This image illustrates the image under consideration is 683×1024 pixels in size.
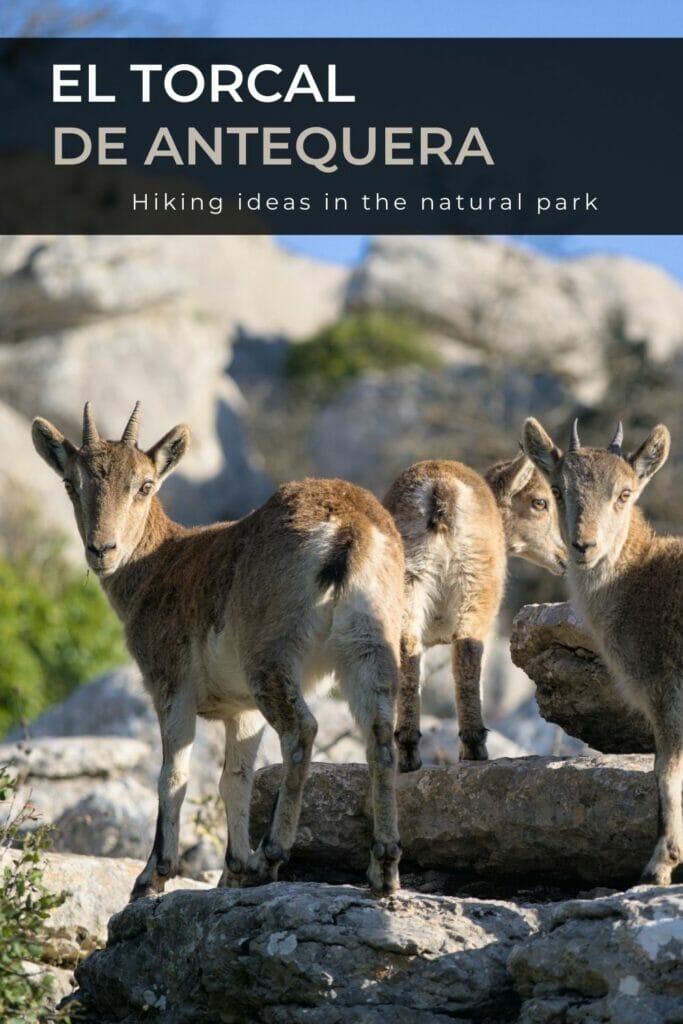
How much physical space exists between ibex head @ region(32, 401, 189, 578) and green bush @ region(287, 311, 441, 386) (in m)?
38.6

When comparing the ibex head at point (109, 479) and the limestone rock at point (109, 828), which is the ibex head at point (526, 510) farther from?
the limestone rock at point (109, 828)

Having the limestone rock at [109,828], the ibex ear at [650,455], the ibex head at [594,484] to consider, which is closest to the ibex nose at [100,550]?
the ibex head at [594,484]

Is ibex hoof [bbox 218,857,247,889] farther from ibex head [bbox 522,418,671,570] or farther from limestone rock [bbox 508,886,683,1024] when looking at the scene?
ibex head [bbox 522,418,671,570]

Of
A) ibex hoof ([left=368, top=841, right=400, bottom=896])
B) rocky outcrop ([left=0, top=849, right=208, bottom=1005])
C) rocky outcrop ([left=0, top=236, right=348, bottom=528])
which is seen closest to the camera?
ibex hoof ([left=368, top=841, right=400, bottom=896])

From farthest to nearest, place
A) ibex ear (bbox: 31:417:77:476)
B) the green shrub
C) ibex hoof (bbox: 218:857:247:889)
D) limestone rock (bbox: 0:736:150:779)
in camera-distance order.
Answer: limestone rock (bbox: 0:736:150:779), ibex ear (bbox: 31:417:77:476), ibex hoof (bbox: 218:857:247:889), the green shrub

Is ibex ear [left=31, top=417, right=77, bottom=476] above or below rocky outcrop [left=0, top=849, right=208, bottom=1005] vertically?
above

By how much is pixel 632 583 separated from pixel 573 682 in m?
1.42

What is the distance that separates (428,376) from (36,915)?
121 feet

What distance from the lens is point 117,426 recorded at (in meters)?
36.5

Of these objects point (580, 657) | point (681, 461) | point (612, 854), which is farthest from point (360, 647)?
point (681, 461)

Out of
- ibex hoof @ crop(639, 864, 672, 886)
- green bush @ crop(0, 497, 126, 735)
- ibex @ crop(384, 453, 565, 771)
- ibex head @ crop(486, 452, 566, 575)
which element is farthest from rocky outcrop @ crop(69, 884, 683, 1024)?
green bush @ crop(0, 497, 126, 735)

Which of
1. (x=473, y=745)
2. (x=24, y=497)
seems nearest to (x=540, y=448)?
(x=473, y=745)

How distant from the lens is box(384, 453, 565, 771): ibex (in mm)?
10492

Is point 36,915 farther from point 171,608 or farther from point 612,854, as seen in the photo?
point 612,854
